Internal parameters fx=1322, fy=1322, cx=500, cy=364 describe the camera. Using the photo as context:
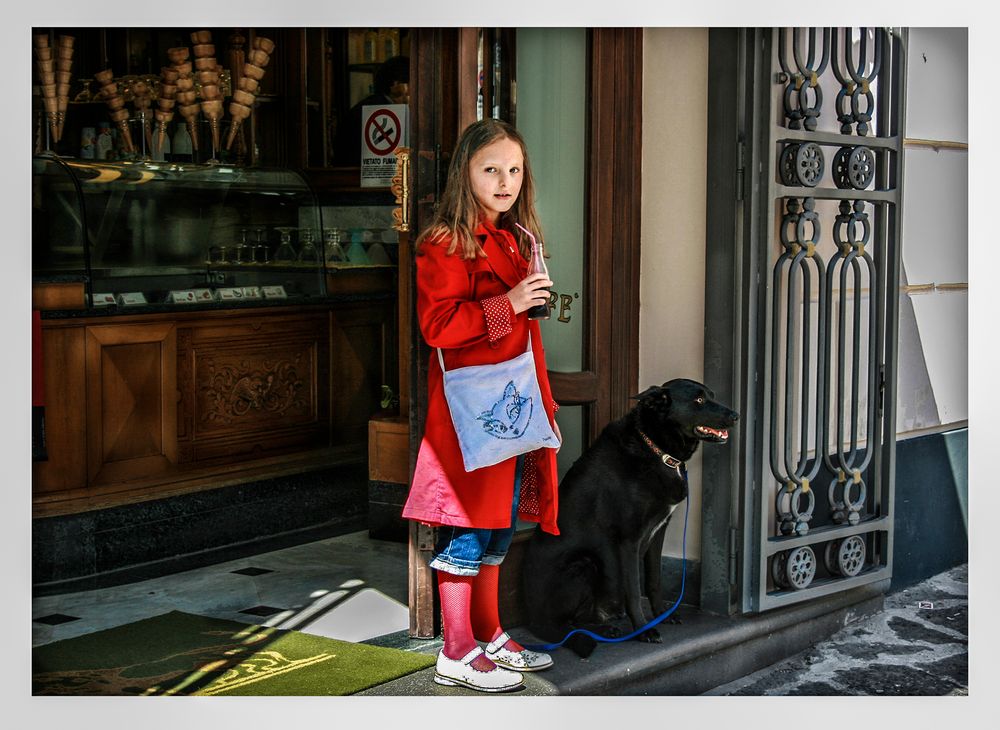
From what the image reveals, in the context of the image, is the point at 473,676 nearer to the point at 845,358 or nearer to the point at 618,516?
the point at 618,516

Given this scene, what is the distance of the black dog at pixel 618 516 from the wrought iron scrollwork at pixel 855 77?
1224 mm

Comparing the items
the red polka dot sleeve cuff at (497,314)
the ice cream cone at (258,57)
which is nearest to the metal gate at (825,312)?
the red polka dot sleeve cuff at (497,314)

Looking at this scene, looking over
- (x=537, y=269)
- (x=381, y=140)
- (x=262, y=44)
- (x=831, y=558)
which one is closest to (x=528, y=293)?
(x=537, y=269)

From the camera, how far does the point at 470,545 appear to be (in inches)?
153

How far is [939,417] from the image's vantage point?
561cm

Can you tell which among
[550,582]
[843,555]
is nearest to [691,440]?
[550,582]

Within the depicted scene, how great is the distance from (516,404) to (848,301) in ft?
5.58

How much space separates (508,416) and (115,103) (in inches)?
138

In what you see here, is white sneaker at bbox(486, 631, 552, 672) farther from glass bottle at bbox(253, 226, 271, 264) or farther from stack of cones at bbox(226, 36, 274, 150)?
stack of cones at bbox(226, 36, 274, 150)

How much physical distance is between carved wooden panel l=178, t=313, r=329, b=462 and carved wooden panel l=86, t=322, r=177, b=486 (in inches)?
4.6

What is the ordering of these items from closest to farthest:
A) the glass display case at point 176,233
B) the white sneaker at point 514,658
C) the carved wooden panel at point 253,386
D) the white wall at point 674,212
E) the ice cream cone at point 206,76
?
the white sneaker at point 514,658 < the white wall at point 674,212 < the glass display case at point 176,233 < the carved wooden panel at point 253,386 < the ice cream cone at point 206,76

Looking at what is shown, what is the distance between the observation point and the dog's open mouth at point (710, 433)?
13.3 ft

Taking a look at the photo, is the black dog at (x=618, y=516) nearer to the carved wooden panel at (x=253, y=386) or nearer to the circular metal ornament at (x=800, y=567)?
the circular metal ornament at (x=800, y=567)

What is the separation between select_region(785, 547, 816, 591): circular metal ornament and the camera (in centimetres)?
456
